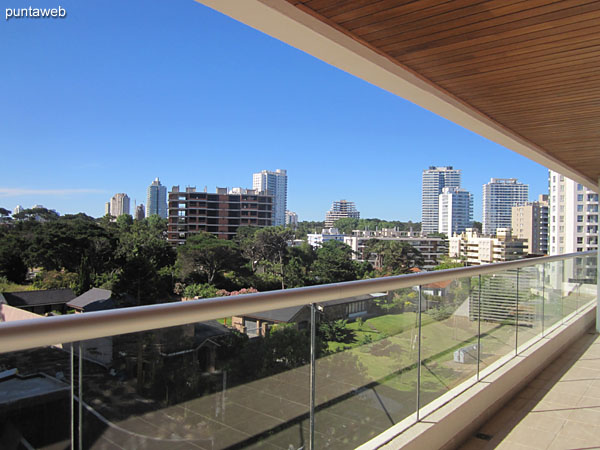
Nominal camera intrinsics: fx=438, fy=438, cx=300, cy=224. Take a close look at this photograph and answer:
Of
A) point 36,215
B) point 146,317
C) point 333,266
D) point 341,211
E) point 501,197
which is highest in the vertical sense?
point 501,197

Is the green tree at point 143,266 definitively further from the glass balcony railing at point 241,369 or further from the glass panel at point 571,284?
the glass balcony railing at point 241,369

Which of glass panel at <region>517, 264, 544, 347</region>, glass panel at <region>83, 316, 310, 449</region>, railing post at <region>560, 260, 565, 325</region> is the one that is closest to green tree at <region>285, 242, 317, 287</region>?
railing post at <region>560, 260, 565, 325</region>

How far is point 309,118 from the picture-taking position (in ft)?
398

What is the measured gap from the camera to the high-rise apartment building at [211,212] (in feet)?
290

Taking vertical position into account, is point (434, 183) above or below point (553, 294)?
above

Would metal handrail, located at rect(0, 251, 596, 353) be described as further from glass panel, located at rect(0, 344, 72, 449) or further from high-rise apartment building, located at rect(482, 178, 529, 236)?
high-rise apartment building, located at rect(482, 178, 529, 236)

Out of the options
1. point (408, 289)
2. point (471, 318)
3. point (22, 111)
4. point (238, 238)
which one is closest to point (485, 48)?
point (408, 289)

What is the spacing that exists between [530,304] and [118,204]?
355 ft

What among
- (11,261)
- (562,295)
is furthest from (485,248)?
(562,295)

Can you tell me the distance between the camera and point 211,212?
90.4 meters

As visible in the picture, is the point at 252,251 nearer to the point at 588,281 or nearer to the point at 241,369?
the point at 588,281

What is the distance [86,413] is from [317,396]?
85 centimetres

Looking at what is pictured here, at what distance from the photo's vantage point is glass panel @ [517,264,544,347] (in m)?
3.82

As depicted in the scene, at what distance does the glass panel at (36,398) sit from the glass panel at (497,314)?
2734mm
